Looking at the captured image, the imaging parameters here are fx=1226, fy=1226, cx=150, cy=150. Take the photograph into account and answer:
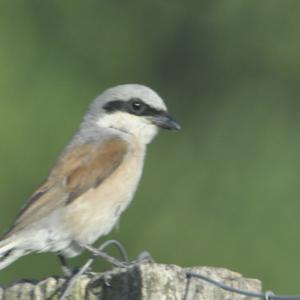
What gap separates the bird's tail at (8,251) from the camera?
472cm

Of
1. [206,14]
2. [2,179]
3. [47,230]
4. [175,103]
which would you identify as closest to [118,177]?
[47,230]

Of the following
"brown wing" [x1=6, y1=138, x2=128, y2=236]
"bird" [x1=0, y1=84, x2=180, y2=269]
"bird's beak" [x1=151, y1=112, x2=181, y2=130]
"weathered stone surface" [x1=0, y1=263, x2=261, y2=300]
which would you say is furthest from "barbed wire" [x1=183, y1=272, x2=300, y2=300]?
"bird's beak" [x1=151, y1=112, x2=181, y2=130]

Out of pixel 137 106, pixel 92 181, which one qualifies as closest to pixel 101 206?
pixel 92 181

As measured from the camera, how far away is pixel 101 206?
201 inches

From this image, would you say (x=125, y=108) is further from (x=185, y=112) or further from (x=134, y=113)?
(x=185, y=112)

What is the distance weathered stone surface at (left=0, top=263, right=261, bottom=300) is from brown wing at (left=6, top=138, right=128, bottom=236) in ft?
4.64

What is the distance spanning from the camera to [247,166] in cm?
705

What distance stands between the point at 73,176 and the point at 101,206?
0.57ft

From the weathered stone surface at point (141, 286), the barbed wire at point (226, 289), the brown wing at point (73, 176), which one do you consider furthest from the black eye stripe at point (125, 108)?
the barbed wire at point (226, 289)

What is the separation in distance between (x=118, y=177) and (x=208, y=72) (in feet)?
10.9

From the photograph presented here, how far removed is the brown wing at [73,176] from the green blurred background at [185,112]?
1.38 metres

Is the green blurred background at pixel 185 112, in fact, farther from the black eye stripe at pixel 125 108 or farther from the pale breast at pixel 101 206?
the pale breast at pixel 101 206

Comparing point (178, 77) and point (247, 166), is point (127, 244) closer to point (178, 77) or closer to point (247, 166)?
point (247, 166)

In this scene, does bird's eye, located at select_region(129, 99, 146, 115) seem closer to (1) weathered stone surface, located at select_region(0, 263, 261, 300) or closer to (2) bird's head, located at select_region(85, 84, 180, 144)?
(2) bird's head, located at select_region(85, 84, 180, 144)
